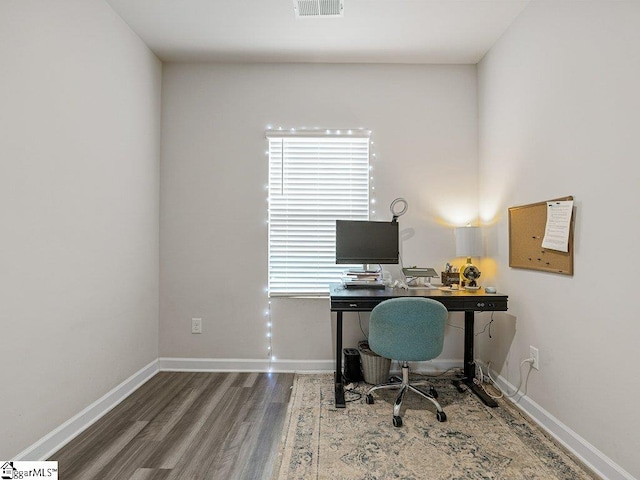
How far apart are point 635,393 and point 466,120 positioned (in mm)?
2460

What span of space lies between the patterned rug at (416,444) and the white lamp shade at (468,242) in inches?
45.2

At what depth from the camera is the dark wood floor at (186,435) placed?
1789mm

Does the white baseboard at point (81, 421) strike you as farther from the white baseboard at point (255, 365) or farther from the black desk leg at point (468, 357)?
the black desk leg at point (468, 357)

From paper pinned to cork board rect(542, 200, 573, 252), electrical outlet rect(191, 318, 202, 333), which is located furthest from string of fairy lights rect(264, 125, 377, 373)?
paper pinned to cork board rect(542, 200, 573, 252)

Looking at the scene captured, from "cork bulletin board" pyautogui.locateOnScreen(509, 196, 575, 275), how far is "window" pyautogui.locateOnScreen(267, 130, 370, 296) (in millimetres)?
1223

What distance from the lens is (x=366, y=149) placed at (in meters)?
3.21

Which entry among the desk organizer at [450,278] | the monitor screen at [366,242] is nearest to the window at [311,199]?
the monitor screen at [366,242]

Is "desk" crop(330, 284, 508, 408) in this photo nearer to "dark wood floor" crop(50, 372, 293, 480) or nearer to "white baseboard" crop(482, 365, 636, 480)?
"white baseboard" crop(482, 365, 636, 480)

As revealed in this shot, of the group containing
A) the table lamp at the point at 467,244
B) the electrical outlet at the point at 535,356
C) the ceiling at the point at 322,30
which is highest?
the ceiling at the point at 322,30

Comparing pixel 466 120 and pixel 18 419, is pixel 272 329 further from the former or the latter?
pixel 466 120

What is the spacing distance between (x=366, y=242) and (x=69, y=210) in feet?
7.03

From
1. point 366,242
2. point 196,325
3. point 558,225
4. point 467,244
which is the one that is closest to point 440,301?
point 467,244

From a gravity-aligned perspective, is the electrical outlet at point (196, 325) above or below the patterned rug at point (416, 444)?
above

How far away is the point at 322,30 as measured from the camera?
2.70m
